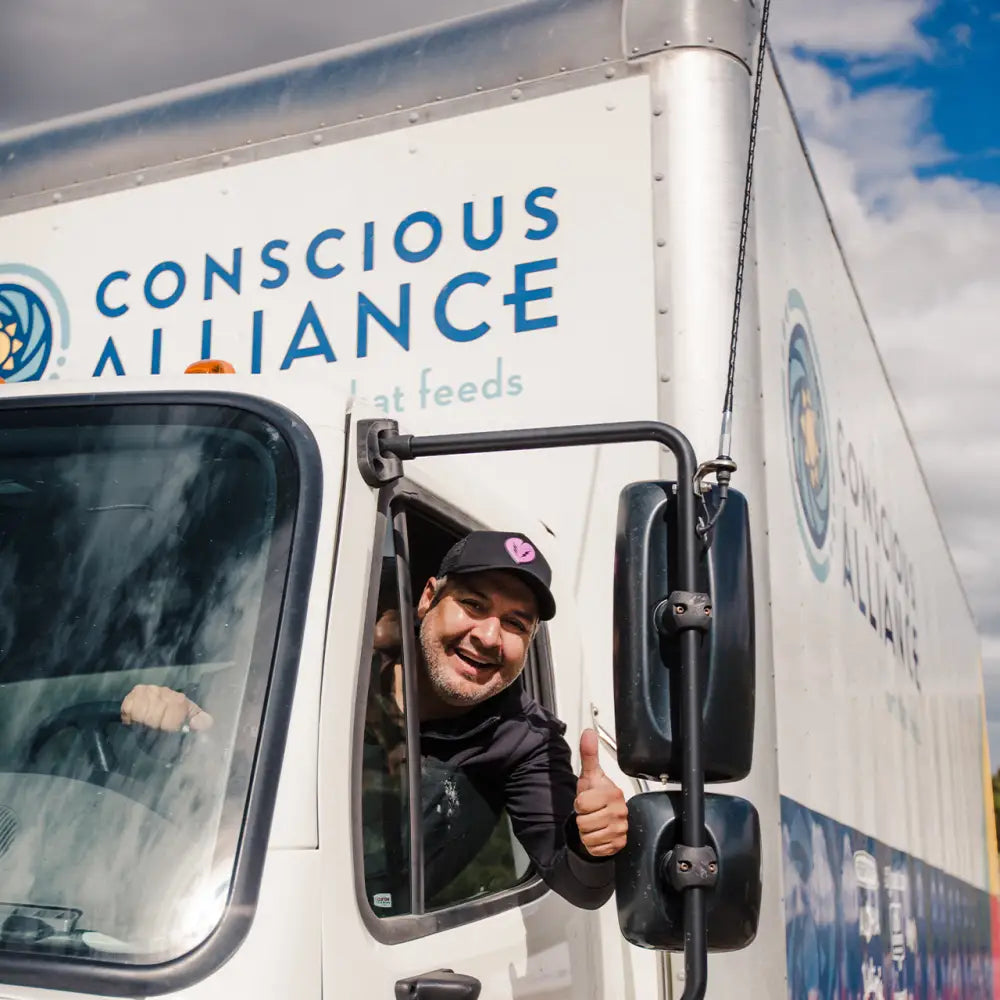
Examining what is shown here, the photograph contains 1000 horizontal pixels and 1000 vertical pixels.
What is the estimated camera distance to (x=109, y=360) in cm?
403

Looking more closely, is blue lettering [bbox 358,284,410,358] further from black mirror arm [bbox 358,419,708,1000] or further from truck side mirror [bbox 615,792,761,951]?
truck side mirror [bbox 615,792,761,951]

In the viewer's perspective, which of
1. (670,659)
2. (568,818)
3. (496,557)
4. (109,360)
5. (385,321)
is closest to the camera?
(670,659)

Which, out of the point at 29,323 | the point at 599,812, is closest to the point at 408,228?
the point at 29,323

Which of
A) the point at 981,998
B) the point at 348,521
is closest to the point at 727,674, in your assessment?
the point at 348,521

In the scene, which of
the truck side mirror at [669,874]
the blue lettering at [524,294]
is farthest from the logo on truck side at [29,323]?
the truck side mirror at [669,874]

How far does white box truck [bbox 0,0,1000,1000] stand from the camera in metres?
1.98

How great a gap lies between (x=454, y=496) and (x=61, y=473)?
2.71 feet

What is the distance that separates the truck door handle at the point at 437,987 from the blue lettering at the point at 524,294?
1719mm

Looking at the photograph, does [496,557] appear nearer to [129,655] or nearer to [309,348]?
[129,655]

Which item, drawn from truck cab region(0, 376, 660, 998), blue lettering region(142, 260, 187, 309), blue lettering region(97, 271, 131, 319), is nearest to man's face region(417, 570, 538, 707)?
truck cab region(0, 376, 660, 998)

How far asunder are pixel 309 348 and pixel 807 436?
142cm

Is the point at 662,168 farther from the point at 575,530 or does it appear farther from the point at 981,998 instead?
the point at 981,998

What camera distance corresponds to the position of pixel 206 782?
196 centimetres

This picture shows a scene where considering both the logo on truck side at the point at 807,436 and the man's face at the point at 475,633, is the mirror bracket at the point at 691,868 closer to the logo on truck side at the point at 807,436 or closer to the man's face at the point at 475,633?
the man's face at the point at 475,633
